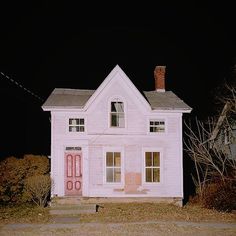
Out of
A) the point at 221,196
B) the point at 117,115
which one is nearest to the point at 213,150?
the point at 221,196

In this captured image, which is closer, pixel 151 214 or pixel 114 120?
pixel 151 214

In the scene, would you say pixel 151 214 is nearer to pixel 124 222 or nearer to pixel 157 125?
pixel 124 222

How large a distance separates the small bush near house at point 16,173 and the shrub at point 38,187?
431 millimetres

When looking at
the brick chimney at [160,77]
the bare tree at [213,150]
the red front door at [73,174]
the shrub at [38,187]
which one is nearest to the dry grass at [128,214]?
the shrub at [38,187]

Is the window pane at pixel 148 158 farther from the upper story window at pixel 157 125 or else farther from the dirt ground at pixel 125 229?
the dirt ground at pixel 125 229

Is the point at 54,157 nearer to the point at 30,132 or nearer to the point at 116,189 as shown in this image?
the point at 116,189

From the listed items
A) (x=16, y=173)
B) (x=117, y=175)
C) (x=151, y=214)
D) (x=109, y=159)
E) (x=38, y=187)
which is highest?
(x=109, y=159)

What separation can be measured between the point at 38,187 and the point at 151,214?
20.5 ft

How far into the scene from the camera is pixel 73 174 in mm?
20406

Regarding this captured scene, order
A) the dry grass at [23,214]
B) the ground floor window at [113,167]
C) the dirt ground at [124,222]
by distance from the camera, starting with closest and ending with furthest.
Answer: the dirt ground at [124,222], the dry grass at [23,214], the ground floor window at [113,167]

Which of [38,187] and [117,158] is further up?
[117,158]

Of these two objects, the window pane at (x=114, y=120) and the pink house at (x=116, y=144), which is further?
the window pane at (x=114, y=120)

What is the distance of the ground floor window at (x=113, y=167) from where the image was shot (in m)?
20.6

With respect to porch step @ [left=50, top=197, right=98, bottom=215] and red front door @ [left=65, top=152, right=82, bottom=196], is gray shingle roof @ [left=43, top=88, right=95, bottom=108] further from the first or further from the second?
porch step @ [left=50, top=197, right=98, bottom=215]
